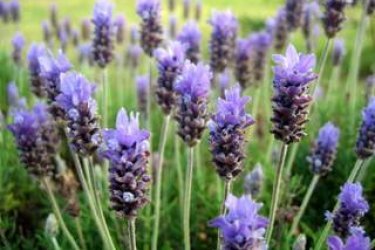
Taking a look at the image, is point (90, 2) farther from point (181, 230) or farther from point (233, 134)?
point (233, 134)

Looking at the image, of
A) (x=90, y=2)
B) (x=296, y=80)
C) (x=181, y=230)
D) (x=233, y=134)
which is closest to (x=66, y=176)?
(x=181, y=230)

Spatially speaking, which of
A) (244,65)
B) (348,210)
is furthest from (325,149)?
(244,65)

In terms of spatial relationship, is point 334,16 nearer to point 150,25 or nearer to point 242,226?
point 150,25

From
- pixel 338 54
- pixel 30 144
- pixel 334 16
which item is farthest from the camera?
pixel 338 54

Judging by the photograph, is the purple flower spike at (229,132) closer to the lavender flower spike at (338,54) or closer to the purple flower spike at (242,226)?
the purple flower spike at (242,226)

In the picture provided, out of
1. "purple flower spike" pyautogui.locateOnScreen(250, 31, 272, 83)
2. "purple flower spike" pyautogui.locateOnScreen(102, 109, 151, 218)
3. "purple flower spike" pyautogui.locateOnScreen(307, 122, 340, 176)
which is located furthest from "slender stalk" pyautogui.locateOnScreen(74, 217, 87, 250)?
"purple flower spike" pyautogui.locateOnScreen(250, 31, 272, 83)

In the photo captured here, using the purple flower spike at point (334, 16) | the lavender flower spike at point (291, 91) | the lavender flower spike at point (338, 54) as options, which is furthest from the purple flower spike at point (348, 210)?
the lavender flower spike at point (338, 54)

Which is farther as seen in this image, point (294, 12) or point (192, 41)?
point (294, 12)
